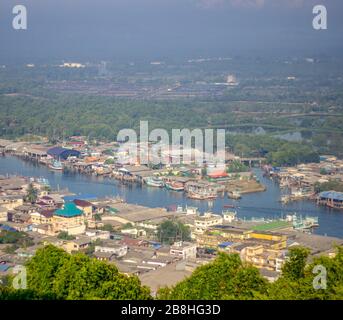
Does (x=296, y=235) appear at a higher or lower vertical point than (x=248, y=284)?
lower

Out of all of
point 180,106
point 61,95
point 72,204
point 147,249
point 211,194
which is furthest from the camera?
point 61,95

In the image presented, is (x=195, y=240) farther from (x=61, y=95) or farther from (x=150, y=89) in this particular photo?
(x=150, y=89)

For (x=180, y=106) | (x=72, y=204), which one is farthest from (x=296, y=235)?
(x=180, y=106)

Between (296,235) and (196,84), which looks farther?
(196,84)

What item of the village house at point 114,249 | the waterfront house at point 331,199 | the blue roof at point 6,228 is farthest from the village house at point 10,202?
the waterfront house at point 331,199

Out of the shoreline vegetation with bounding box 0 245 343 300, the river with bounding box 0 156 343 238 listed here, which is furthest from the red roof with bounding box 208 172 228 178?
the shoreline vegetation with bounding box 0 245 343 300

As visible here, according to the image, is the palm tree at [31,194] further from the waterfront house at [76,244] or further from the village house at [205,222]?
the waterfront house at [76,244]
